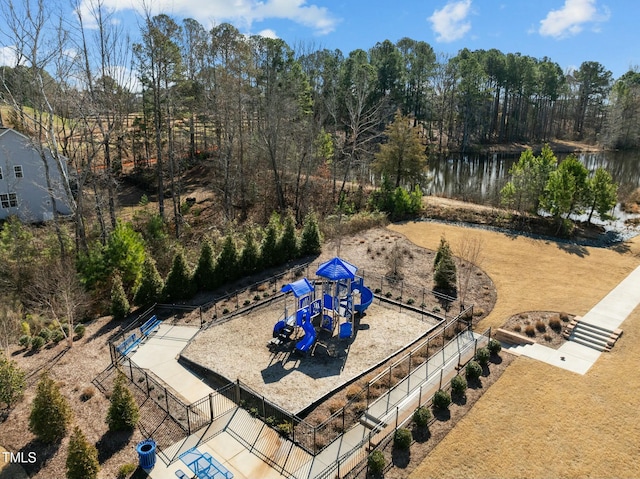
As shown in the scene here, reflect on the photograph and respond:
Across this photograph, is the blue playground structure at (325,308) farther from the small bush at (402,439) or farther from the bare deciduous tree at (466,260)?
the bare deciduous tree at (466,260)

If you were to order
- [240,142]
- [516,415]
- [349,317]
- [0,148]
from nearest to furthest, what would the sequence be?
1. [516,415]
2. [349,317]
3. [0,148]
4. [240,142]

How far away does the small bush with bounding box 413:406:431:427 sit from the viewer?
12266 millimetres

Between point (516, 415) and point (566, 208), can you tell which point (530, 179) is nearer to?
point (566, 208)

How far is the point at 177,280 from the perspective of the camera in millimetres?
20578

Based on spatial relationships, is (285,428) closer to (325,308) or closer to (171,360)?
(171,360)

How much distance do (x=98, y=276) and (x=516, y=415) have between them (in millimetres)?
20015

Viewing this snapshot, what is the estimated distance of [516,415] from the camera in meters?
12.8

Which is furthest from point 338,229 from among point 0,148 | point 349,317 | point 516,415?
point 0,148

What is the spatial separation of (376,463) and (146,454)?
19.5 ft

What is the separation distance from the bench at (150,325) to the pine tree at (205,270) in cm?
309

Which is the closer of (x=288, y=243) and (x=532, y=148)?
(x=288, y=243)

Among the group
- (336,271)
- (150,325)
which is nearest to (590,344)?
(336,271)

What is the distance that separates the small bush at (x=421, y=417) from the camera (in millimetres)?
12266

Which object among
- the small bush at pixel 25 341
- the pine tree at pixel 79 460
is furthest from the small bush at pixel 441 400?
the small bush at pixel 25 341
